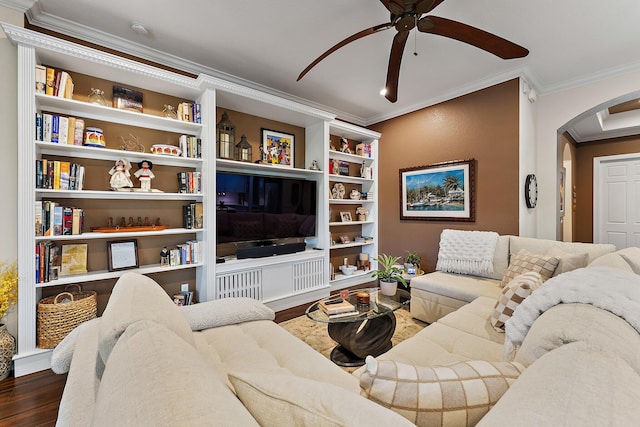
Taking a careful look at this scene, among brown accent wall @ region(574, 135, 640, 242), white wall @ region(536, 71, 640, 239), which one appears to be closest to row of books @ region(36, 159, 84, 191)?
white wall @ region(536, 71, 640, 239)

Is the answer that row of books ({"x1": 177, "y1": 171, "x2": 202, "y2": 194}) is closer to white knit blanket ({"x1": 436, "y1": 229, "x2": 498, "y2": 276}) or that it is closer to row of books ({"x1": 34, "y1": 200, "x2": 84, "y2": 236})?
row of books ({"x1": 34, "y1": 200, "x2": 84, "y2": 236})

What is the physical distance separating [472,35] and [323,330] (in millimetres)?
2731

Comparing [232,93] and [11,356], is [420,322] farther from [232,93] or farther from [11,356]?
[11,356]

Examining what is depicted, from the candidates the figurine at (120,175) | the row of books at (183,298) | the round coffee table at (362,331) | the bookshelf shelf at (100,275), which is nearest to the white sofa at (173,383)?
the round coffee table at (362,331)

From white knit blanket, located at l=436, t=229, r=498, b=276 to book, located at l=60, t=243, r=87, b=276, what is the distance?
3558 millimetres

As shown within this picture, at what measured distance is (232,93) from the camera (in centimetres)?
280

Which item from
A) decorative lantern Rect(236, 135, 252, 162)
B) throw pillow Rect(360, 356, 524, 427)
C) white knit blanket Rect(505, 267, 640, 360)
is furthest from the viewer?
decorative lantern Rect(236, 135, 252, 162)

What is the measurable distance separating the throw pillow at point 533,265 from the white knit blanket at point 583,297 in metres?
0.88

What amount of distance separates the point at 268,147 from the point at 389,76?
1.79 meters

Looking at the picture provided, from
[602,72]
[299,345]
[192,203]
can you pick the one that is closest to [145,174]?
[192,203]

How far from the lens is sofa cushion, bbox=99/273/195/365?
34.1 inches

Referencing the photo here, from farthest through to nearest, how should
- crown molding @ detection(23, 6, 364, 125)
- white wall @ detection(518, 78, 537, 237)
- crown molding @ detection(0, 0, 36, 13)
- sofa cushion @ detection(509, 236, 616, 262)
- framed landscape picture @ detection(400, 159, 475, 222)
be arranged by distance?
framed landscape picture @ detection(400, 159, 475, 222) < white wall @ detection(518, 78, 537, 237) < sofa cushion @ detection(509, 236, 616, 262) < crown molding @ detection(23, 6, 364, 125) < crown molding @ detection(0, 0, 36, 13)

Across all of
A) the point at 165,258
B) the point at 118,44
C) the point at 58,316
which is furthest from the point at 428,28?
the point at 58,316

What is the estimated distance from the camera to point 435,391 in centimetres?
71
